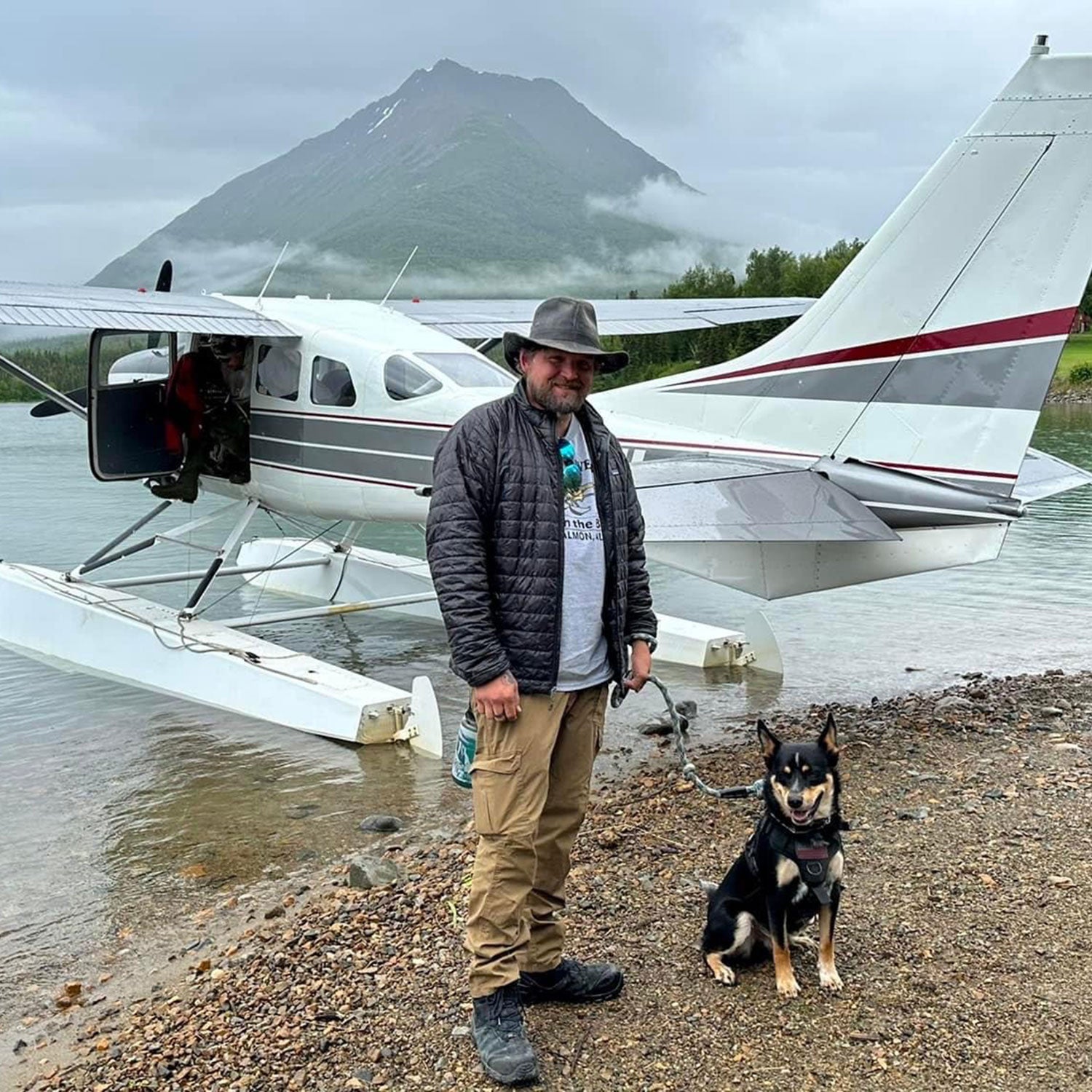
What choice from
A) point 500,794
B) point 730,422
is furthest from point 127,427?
point 500,794

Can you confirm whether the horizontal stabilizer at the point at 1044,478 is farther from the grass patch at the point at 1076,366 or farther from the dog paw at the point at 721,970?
the grass patch at the point at 1076,366

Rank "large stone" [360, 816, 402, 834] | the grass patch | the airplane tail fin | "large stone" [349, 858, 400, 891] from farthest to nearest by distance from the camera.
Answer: the grass patch, the airplane tail fin, "large stone" [360, 816, 402, 834], "large stone" [349, 858, 400, 891]

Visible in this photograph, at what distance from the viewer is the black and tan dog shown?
11.1 feet

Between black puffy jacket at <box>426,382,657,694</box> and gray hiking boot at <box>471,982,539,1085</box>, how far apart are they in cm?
88

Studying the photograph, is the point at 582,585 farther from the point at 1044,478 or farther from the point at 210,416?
the point at 210,416

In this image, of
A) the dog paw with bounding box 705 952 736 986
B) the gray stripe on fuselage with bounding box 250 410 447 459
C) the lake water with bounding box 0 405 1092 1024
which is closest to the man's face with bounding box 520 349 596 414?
the dog paw with bounding box 705 952 736 986

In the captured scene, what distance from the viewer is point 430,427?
8.23 m

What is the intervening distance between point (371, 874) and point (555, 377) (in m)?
2.66

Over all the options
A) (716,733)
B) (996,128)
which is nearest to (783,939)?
(716,733)

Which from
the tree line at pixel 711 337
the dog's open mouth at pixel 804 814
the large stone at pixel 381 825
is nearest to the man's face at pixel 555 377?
the dog's open mouth at pixel 804 814

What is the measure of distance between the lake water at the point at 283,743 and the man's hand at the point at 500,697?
2.41 meters

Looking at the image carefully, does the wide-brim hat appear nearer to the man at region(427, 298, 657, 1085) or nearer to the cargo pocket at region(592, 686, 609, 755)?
the man at region(427, 298, 657, 1085)

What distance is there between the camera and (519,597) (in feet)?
10.4

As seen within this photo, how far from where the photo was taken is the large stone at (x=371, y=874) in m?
4.89
